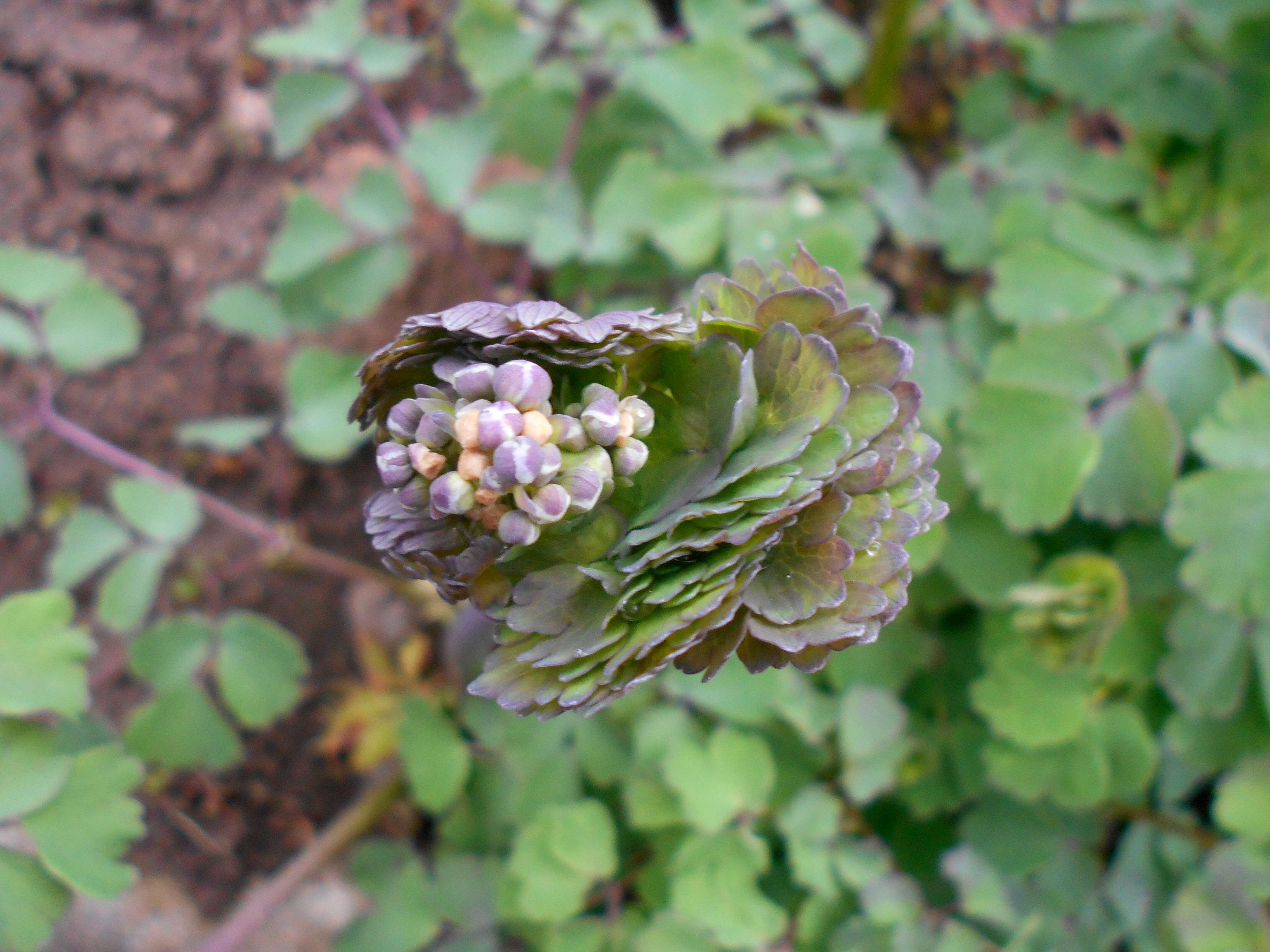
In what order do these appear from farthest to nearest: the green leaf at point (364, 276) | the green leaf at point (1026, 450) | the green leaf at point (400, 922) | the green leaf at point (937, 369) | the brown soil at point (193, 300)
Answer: the brown soil at point (193, 300) → the green leaf at point (364, 276) → the green leaf at point (937, 369) → the green leaf at point (400, 922) → the green leaf at point (1026, 450)

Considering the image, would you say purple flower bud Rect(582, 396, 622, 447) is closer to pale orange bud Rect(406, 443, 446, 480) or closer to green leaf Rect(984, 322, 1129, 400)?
pale orange bud Rect(406, 443, 446, 480)

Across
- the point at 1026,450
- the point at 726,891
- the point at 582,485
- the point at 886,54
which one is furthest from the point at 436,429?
the point at 886,54

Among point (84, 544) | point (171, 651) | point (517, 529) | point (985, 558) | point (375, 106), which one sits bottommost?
point (171, 651)

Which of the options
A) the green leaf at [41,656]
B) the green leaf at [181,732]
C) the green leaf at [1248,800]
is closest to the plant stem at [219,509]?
the green leaf at [181,732]

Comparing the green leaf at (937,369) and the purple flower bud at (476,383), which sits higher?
the purple flower bud at (476,383)

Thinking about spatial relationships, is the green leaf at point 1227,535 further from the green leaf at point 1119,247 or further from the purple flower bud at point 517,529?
the purple flower bud at point 517,529

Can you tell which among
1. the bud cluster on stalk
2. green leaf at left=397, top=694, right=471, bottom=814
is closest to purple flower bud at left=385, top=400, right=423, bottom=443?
the bud cluster on stalk

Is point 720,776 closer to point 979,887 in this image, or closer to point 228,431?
point 979,887
